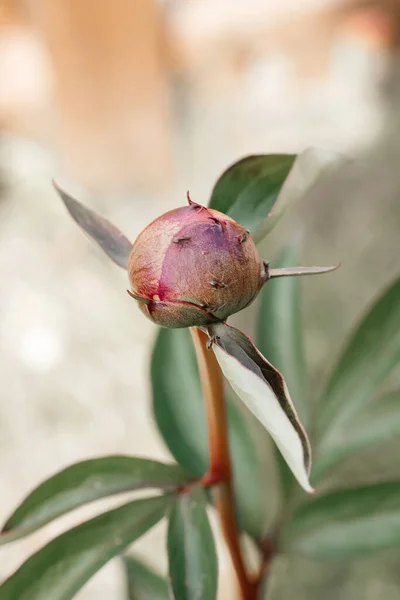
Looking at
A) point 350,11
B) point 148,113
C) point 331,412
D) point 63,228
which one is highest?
point 350,11

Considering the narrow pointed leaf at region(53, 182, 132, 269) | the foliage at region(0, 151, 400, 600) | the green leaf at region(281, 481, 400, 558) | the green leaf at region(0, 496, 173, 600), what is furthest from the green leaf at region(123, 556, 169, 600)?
the narrow pointed leaf at region(53, 182, 132, 269)

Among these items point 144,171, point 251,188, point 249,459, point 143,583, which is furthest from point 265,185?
point 144,171

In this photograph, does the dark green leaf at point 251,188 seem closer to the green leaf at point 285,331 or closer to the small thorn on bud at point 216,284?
the small thorn on bud at point 216,284

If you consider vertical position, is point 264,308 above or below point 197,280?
below

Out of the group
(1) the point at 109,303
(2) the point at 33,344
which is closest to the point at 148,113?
(1) the point at 109,303

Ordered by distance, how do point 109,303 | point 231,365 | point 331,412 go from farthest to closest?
point 109,303 < point 331,412 < point 231,365

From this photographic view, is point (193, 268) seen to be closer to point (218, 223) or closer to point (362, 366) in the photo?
point (218, 223)

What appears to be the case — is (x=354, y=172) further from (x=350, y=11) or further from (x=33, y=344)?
(x=33, y=344)
